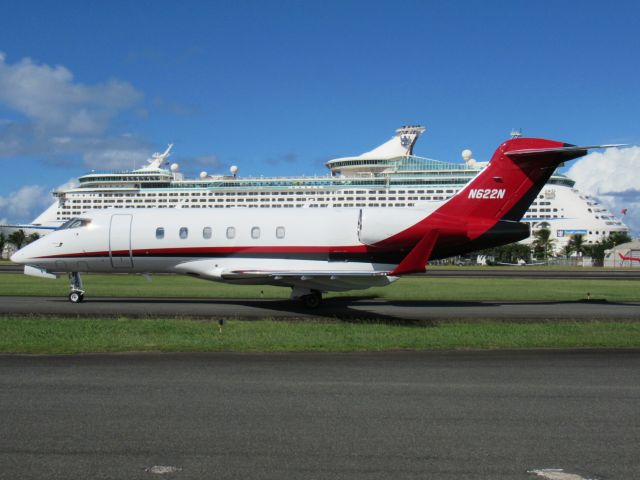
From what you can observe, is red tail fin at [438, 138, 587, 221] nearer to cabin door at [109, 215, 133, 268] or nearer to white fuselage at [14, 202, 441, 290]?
white fuselage at [14, 202, 441, 290]

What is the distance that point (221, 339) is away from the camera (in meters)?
13.0

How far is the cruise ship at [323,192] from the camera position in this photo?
9000 centimetres

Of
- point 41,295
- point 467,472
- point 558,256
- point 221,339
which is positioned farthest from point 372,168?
point 467,472

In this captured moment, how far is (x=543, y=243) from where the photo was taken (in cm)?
10144

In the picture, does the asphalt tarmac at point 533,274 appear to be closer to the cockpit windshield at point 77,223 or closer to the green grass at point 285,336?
the cockpit windshield at point 77,223

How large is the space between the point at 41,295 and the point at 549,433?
69.3 feet

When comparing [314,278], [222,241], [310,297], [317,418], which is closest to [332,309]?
[310,297]

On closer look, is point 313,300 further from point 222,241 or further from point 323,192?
point 323,192

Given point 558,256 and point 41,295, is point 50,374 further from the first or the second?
point 558,256

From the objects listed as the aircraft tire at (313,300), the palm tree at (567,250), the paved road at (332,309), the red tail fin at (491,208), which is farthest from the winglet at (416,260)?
the palm tree at (567,250)

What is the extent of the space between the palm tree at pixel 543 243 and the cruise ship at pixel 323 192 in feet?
3.75

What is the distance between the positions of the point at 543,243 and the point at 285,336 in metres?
94.8

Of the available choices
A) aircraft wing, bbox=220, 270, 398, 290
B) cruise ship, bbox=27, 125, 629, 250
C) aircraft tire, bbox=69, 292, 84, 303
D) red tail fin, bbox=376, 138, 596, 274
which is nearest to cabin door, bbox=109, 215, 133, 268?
aircraft tire, bbox=69, 292, 84, 303

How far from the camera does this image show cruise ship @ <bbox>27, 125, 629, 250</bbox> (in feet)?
295
